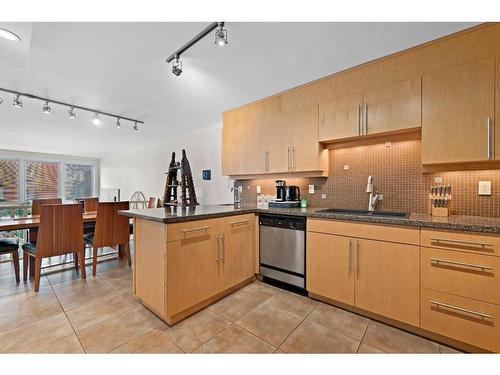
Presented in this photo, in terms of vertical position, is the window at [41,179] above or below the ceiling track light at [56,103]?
below

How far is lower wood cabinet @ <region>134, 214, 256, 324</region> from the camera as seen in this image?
1.78m

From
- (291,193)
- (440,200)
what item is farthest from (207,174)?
(440,200)

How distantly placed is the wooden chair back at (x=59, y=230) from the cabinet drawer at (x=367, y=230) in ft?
8.71

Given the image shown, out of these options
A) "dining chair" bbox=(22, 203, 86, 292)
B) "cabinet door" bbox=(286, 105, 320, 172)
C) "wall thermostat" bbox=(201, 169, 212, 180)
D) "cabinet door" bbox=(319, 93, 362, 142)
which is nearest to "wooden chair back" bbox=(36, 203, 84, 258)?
"dining chair" bbox=(22, 203, 86, 292)

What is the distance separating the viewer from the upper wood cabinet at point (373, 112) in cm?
194

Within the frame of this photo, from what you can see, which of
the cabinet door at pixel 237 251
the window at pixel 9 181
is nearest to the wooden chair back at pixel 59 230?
the cabinet door at pixel 237 251

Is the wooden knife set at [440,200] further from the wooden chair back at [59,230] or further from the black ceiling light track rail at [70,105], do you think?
the black ceiling light track rail at [70,105]

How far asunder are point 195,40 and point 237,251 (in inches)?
78.8

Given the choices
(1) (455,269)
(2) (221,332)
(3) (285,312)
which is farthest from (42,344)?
(1) (455,269)

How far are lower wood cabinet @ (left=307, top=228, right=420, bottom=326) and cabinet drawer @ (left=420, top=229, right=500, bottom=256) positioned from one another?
124 mm

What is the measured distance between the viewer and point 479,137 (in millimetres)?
1658

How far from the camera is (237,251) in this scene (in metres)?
2.38
